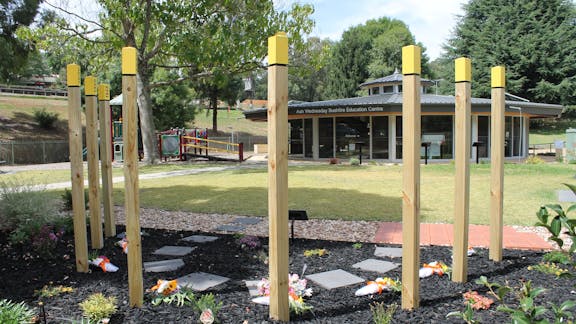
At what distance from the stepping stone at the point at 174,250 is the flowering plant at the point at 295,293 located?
1438 mm

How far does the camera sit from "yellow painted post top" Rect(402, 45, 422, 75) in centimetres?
277

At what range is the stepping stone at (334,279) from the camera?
3.40 m

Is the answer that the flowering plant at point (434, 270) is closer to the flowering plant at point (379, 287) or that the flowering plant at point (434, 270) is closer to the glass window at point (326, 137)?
the flowering plant at point (379, 287)

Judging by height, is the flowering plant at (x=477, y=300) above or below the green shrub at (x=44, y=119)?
below

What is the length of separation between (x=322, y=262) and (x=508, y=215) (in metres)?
4.35

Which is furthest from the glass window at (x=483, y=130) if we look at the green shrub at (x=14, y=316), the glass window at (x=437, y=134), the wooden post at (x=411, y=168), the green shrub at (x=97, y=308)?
the green shrub at (x=14, y=316)

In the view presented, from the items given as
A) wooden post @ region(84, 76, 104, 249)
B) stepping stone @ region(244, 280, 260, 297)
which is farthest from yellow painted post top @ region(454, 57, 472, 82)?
wooden post @ region(84, 76, 104, 249)

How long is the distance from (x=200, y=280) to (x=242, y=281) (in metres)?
0.33

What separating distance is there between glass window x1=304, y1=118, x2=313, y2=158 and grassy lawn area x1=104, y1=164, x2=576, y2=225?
27.7ft

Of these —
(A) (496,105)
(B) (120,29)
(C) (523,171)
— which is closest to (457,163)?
(A) (496,105)

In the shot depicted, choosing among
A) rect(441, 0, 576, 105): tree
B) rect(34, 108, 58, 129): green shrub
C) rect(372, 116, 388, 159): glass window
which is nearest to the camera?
rect(372, 116, 388, 159): glass window

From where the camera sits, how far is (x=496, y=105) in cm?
383

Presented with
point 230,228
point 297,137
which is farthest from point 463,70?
point 297,137

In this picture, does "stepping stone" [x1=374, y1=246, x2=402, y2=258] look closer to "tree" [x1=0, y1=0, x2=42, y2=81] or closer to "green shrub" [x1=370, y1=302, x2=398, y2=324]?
"green shrub" [x1=370, y1=302, x2=398, y2=324]
